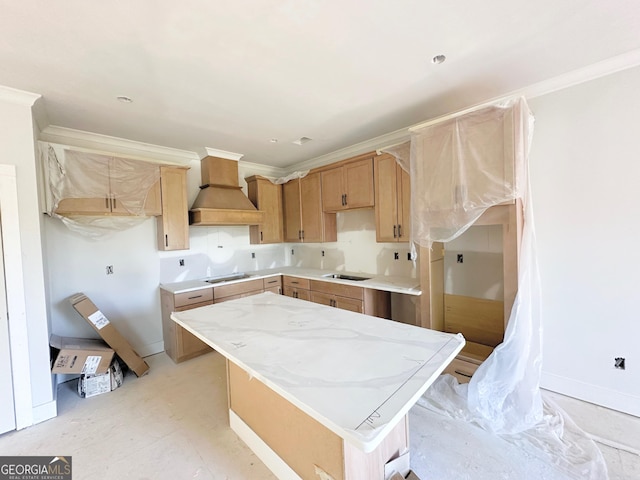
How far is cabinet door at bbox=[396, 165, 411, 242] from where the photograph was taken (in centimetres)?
291

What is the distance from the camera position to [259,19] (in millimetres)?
1425

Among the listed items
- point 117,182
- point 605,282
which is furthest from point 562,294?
point 117,182

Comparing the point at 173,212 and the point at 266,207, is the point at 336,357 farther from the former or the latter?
the point at 266,207

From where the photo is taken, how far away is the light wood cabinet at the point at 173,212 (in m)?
3.18

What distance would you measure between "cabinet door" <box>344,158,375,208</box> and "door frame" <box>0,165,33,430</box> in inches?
122

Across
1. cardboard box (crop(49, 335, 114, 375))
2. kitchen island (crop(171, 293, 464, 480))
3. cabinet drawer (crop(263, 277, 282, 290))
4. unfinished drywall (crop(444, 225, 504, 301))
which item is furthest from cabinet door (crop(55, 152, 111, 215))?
unfinished drywall (crop(444, 225, 504, 301))

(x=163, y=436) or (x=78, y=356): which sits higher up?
(x=78, y=356)

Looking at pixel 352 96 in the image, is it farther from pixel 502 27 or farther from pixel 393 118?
pixel 502 27

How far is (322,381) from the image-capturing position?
1.13 meters

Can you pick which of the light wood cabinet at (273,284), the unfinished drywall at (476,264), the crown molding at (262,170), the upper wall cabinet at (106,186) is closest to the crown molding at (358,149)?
the crown molding at (262,170)

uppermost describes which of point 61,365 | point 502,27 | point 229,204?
point 502,27

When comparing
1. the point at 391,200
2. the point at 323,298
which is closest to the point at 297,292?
the point at 323,298

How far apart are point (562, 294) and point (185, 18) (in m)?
3.32

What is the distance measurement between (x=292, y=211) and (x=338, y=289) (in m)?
1.62
